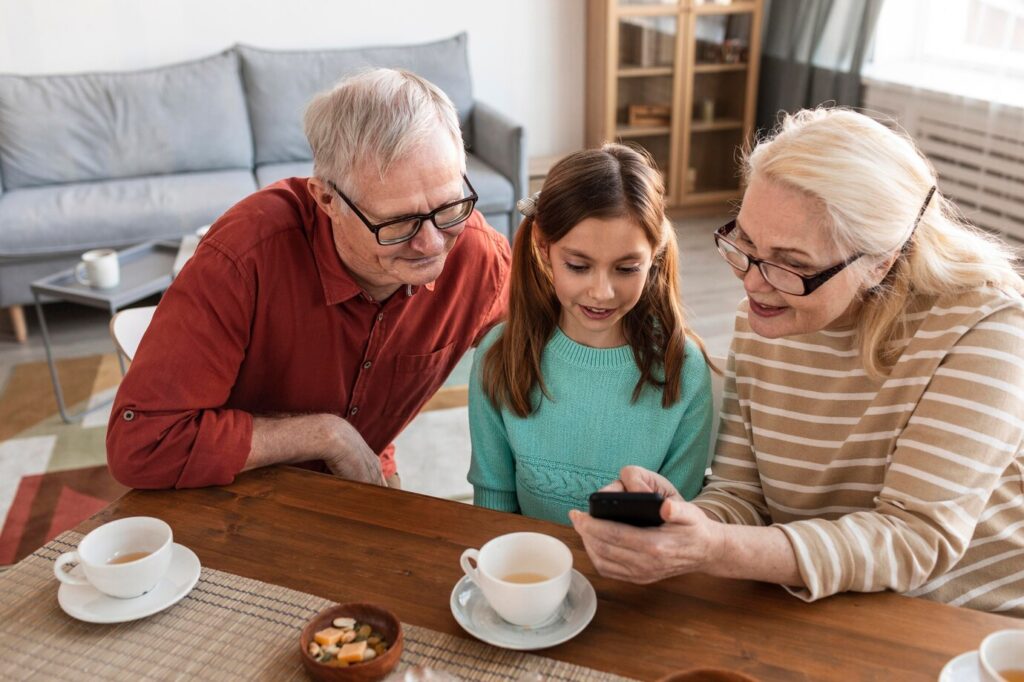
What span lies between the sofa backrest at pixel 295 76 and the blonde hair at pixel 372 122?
2.96m

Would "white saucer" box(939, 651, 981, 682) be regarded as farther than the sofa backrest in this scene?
No

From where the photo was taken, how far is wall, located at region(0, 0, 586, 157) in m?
4.35

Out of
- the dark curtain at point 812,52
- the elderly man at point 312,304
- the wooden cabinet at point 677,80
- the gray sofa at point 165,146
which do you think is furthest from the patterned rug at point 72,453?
the dark curtain at point 812,52

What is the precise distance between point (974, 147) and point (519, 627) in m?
3.59

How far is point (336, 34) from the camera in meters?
4.70

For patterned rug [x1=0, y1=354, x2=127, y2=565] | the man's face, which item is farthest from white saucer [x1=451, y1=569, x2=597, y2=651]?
patterned rug [x1=0, y1=354, x2=127, y2=565]

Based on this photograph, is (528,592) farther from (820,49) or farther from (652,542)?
(820,49)

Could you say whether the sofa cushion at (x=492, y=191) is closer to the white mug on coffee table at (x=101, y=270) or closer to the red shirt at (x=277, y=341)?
the white mug on coffee table at (x=101, y=270)

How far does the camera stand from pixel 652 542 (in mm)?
1020

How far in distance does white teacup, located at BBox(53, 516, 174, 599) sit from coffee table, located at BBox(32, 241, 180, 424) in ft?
5.93

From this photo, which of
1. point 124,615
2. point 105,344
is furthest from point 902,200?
point 105,344

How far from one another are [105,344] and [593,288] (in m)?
2.96

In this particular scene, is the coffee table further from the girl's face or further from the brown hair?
the girl's face

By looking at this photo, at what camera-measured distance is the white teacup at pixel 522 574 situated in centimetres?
96
